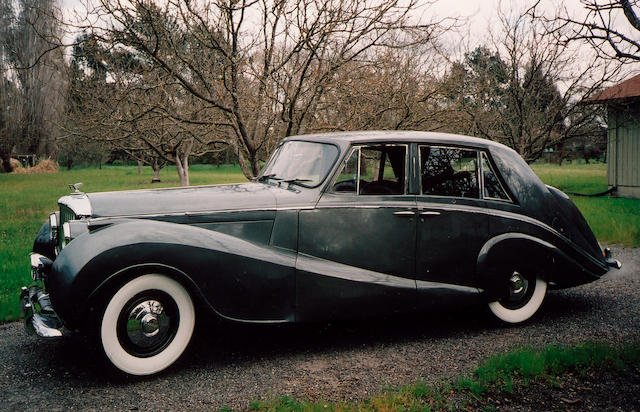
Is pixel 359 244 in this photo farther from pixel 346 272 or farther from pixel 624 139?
pixel 624 139

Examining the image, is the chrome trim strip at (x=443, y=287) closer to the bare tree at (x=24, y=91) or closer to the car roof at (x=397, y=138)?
the car roof at (x=397, y=138)

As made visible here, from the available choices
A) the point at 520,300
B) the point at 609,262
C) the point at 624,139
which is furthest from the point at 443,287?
the point at 624,139

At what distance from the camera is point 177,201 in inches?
149

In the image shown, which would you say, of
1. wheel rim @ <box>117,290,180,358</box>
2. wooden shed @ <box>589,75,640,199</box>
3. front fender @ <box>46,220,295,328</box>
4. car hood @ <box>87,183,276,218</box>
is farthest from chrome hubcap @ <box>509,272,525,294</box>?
wooden shed @ <box>589,75,640,199</box>

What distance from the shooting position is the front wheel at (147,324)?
328 centimetres

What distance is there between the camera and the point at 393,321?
15.6 ft

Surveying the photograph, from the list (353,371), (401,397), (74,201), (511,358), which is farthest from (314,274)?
(74,201)

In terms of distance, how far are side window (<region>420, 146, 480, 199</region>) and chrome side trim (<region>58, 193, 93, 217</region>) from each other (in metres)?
2.54

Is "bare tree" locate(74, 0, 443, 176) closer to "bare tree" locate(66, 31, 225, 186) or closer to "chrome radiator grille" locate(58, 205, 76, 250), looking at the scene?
"bare tree" locate(66, 31, 225, 186)

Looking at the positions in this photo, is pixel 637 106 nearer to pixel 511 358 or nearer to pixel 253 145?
pixel 253 145

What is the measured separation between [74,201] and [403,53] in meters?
7.16

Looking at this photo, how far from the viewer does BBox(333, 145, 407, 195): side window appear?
405 cm

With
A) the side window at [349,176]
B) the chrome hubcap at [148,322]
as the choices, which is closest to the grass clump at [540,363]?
the side window at [349,176]

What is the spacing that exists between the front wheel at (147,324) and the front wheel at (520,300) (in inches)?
104
